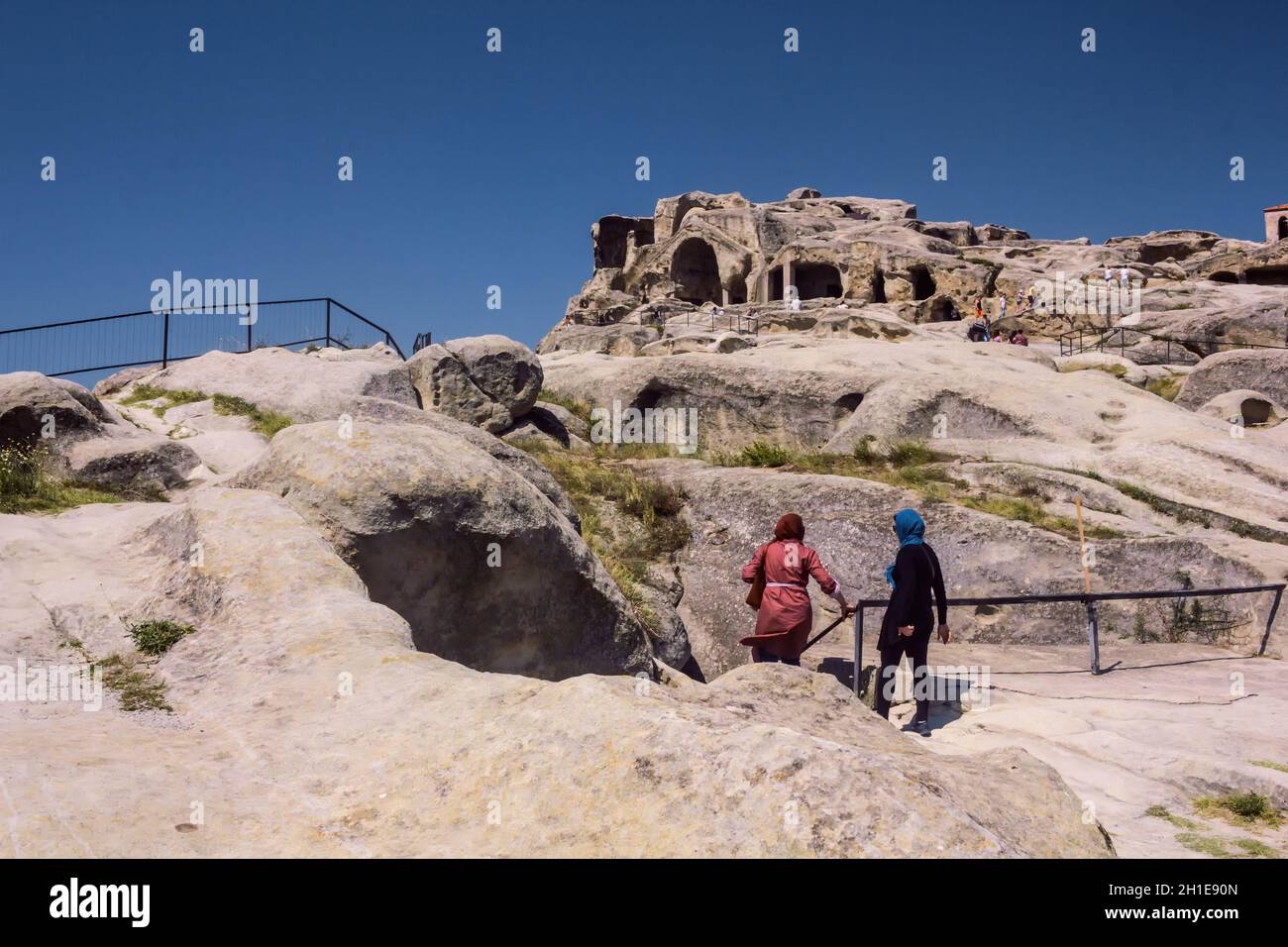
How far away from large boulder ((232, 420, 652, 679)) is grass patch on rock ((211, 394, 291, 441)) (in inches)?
241

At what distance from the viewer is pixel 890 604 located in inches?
307

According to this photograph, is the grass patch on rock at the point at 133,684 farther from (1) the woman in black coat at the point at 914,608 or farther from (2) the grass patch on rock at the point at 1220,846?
(1) the woman in black coat at the point at 914,608

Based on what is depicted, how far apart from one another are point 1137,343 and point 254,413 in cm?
2368

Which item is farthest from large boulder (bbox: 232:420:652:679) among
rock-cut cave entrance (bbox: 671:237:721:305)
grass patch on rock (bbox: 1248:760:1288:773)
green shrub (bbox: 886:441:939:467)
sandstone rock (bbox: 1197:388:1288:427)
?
rock-cut cave entrance (bbox: 671:237:721:305)

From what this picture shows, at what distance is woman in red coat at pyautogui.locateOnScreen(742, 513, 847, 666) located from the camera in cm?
762

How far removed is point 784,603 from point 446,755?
14.7 ft

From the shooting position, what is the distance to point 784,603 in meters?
7.65

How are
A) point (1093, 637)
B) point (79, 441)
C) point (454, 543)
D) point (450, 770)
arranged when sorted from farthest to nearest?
point (79, 441) → point (1093, 637) → point (454, 543) → point (450, 770)

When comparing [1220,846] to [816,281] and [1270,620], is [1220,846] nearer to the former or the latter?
[1270,620]

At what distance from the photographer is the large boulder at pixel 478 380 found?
675 inches

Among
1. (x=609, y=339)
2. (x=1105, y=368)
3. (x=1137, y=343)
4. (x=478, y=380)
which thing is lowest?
(x=478, y=380)

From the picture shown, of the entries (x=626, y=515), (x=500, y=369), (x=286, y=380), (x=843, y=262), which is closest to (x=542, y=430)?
(x=500, y=369)
